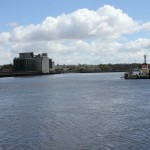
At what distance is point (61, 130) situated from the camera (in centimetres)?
3127

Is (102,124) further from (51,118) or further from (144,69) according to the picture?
(144,69)

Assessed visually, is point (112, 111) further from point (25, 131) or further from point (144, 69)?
Result: point (144, 69)

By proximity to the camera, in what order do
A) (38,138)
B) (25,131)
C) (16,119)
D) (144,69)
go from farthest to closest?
(144,69)
(16,119)
(25,131)
(38,138)

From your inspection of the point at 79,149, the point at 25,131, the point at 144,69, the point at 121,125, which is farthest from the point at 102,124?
the point at 144,69

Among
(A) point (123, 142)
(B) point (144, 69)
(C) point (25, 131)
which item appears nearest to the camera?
(A) point (123, 142)

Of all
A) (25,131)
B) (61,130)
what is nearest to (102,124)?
(61,130)

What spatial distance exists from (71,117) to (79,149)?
13.7 meters

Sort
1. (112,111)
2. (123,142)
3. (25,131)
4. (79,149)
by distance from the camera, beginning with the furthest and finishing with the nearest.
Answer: (112,111) < (25,131) < (123,142) < (79,149)

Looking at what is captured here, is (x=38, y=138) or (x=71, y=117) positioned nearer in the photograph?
(x=38, y=138)

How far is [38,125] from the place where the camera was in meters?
33.9

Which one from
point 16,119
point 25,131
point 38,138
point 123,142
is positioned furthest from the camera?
point 16,119

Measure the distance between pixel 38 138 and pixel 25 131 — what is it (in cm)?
302

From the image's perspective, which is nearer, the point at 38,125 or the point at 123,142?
the point at 123,142

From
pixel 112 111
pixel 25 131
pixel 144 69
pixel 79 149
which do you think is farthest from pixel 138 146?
pixel 144 69
